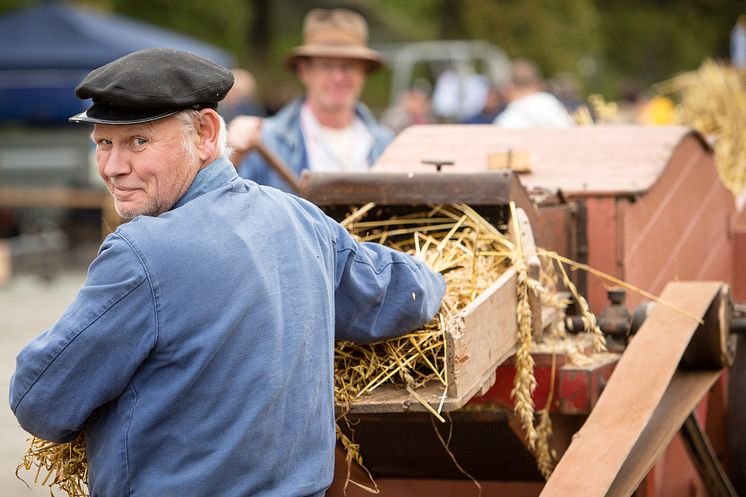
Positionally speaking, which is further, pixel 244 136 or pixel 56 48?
pixel 56 48

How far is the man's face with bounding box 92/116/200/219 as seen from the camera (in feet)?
8.50

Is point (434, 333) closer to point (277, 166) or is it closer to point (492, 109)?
point (277, 166)

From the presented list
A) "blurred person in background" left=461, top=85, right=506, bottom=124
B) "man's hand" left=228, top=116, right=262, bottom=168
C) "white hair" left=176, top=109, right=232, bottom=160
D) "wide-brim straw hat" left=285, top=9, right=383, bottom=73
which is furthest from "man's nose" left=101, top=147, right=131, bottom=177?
"blurred person in background" left=461, top=85, right=506, bottom=124

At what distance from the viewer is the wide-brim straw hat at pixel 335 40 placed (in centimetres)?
613

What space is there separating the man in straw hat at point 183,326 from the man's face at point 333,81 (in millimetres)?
3308

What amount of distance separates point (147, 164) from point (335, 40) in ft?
12.6

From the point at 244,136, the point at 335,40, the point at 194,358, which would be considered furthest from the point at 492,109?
the point at 194,358

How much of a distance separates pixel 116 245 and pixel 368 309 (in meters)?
0.75

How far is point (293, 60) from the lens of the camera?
642 cm

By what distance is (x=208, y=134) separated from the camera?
2.67m

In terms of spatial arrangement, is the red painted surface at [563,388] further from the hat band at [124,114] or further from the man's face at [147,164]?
the hat band at [124,114]

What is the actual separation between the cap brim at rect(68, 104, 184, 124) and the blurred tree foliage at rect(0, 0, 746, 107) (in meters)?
17.7

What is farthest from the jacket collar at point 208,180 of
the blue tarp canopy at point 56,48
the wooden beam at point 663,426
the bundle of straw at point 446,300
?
the blue tarp canopy at point 56,48

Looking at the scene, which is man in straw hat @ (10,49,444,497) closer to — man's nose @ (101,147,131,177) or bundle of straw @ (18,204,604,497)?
man's nose @ (101,147,131,177)
